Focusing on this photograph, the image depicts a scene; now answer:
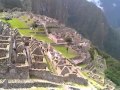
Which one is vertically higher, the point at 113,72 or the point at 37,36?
the point at 37,36

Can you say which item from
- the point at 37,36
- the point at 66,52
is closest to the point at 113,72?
the point at 66,52

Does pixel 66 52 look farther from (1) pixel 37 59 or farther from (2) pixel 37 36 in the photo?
(1) pixel 37 59

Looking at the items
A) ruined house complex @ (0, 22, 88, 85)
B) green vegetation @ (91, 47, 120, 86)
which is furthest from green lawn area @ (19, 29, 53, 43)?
ruined house complex @ (0, 22, 88, 85)

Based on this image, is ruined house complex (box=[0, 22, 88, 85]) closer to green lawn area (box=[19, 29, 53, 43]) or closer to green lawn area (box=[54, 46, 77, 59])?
green lawn area (box=[54, 46, 77, 59])

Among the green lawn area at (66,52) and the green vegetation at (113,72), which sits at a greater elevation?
the green lawn area at (66,52)

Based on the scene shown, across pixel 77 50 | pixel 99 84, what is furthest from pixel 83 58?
pixel 99 84

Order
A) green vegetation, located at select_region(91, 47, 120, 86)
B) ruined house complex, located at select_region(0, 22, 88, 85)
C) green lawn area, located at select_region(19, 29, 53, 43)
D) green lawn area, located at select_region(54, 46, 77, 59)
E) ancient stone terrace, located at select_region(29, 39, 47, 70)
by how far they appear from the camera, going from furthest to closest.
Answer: green lawn area, located at select_region(19, 29, 53, 43), green lawn area, located at select_region(54, 46, 77, 59), green vegetation, located at select_region(91, 47, 120, 86), ancient stone terrace, located at select_region(29, 39, 47, 70), ruined house complex, located at select_region(0, 22, 88, 85)

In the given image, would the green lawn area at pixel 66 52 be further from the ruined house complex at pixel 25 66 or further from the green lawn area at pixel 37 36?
the ruined house complex at pixel 25 66

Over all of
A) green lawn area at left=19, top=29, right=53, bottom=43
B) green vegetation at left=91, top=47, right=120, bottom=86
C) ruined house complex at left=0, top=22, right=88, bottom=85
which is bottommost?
green vegetation at left=91, top=47, right=120, bottom=86

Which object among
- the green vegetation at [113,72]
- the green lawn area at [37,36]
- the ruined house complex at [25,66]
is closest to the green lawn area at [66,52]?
the green lawn area at [37,36]

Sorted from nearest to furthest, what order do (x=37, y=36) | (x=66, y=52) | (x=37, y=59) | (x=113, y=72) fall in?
(x=37, y=59)
(x=66, y=52)
(x=113, y=72)
(x=37, y=36)

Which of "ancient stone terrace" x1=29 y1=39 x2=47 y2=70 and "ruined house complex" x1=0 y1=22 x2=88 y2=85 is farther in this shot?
"ancient stone terrace" x1=29 y1=39 x2=47 y2=70
